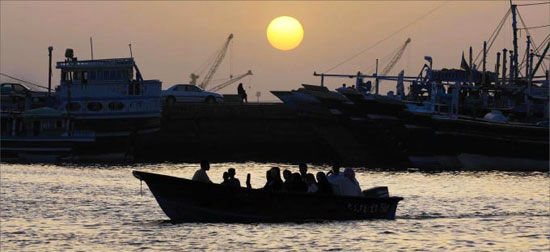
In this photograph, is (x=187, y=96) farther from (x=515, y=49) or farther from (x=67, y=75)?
(x=515, y=49)

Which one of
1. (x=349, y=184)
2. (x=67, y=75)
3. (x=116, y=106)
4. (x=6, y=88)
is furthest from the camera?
(x=6, y=88)

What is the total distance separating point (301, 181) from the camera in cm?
4028

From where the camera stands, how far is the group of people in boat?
39719mm

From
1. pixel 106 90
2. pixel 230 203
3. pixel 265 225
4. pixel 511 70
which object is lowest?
pixel 265 225

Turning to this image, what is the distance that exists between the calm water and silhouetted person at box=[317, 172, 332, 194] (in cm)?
113

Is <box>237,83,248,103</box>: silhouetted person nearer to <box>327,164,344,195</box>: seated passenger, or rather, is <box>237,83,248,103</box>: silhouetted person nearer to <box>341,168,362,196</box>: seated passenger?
<box>341,168,362,196</box>: seated passenger

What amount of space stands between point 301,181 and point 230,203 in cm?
257

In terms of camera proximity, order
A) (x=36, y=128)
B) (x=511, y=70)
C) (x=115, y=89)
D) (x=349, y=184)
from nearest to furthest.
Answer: (x=349, y=184)
(x=36, y=128)
(x=115, y=89)
(x=511, y=70)

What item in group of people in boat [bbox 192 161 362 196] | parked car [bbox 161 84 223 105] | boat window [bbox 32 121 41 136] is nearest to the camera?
group of people in boat [bbox 192 161 362 196]

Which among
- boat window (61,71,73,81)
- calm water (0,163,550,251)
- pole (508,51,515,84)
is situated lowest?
calm water (0,163,550,251)

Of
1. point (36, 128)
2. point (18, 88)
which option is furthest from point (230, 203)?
point (18, 88)

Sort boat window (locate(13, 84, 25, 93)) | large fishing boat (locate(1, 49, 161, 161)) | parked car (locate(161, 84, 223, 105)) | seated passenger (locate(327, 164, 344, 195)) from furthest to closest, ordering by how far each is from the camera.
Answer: parked car (locate(161, 84, 223, 105))
boat window (locate(13, 84, 25, 93))
large fishing boat (locate(1, 49, 161, 161))
seated passenger (locate(327, 164, 344, 195))

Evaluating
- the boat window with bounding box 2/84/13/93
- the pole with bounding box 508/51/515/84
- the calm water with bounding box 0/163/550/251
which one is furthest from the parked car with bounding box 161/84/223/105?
the calm water with bounding box 0/163/550/251

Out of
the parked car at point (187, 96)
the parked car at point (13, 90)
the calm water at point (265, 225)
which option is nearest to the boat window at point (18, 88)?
the parked car at point (13, 90)
